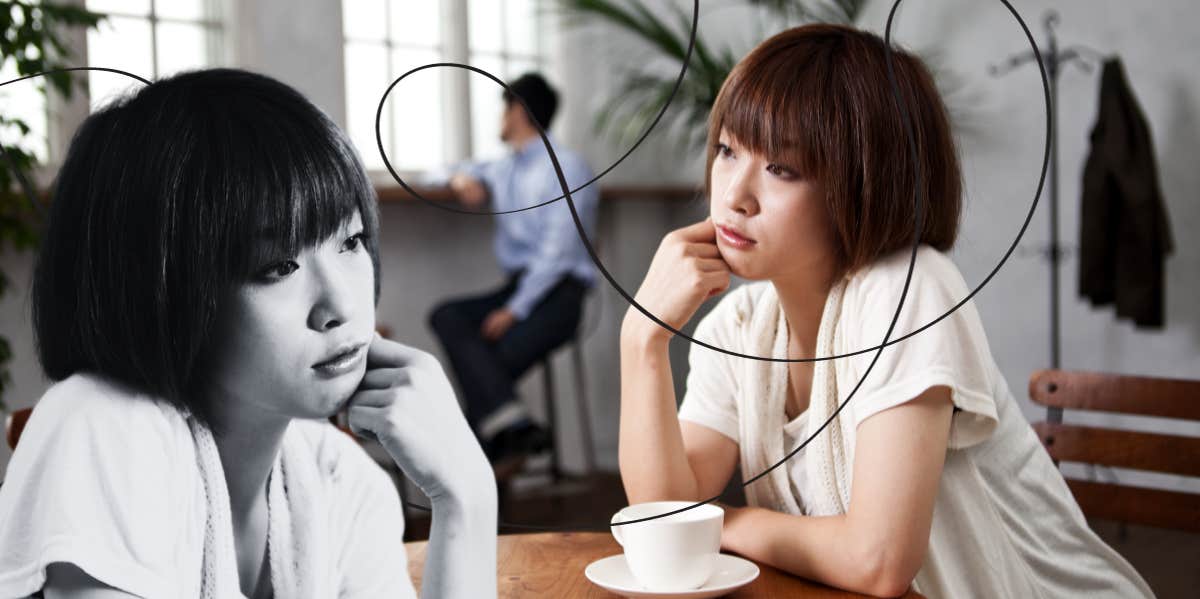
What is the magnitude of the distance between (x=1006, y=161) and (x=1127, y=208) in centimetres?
31

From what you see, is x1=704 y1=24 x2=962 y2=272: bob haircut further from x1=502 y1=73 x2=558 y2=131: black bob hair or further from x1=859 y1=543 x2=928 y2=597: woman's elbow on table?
x1=502 y1=73 x2=558 y2=131: black bob hair

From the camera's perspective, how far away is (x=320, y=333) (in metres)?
0.54

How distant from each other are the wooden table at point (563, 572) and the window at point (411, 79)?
0.89 ft

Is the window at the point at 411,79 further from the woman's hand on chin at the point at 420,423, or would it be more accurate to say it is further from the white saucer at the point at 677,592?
the white saucer at the point at 677,592

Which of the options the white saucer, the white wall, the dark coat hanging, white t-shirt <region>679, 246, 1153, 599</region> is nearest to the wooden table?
the white saucer

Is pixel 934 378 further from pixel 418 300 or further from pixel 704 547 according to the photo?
pixel 418 300

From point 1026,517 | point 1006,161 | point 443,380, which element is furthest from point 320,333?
point 1006,161

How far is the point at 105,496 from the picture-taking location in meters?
0.51

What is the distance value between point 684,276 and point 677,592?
209mm

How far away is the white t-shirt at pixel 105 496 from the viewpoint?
498 mm

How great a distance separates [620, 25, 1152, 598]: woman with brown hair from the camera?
736 mm

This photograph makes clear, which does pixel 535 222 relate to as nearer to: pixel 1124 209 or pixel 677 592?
pixel 677 592

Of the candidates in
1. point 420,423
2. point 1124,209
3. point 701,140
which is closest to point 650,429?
point 420,423

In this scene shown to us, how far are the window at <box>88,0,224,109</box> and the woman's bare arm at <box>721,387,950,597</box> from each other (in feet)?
1.77
